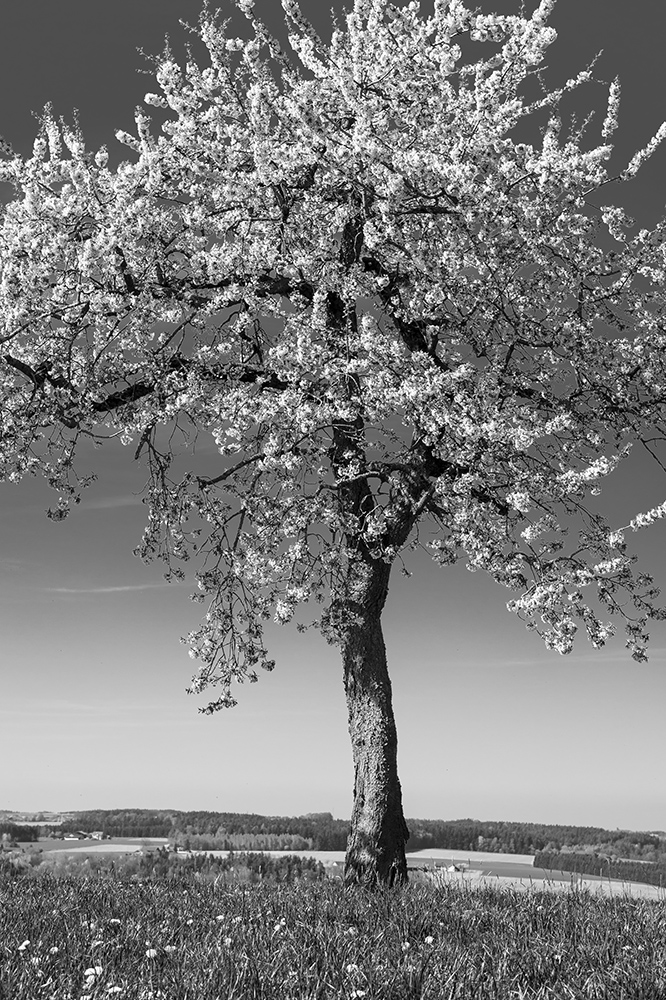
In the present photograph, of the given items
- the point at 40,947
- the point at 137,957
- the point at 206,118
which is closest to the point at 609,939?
the point at 137,957

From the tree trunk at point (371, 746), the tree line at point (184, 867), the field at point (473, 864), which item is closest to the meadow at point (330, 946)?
the field at point (473, 864)

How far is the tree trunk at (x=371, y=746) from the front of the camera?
41.8ft

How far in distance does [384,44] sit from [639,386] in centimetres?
697

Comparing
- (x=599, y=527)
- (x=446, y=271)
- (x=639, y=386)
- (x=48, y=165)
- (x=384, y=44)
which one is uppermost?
(x=384, y=44)

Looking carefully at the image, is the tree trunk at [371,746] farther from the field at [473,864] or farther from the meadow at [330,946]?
the meadow at [330,946]

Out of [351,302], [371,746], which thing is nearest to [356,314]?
[351,302]

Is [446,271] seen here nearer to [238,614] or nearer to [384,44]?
[384,44]

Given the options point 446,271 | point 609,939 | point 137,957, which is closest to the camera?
point 137,957

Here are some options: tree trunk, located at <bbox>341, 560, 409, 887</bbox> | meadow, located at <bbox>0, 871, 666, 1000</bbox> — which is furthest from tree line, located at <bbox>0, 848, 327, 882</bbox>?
meadow, located at <bbox>0, 871, 666, 1000</bbox>

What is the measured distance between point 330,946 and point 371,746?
269 inches

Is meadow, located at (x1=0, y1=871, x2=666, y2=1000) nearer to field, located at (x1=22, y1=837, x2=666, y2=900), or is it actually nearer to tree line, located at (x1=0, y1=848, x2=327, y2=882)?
field, located at (x1=22, y1=837, x2=666, y2=900)

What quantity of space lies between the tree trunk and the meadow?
348cm

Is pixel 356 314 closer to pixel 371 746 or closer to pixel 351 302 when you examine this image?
pixel 351 302

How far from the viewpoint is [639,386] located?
48.1 ft
